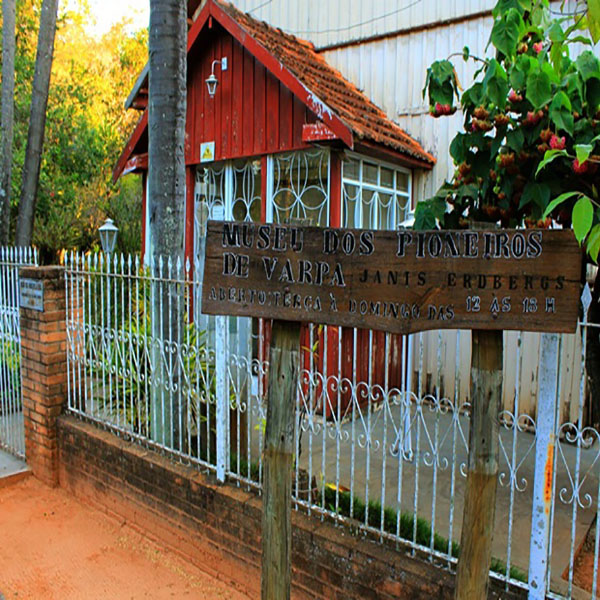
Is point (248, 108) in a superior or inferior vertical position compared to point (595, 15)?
superior

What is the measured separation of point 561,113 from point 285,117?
4.01 meters

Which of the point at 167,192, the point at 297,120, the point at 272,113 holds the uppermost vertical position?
the point at 272,113

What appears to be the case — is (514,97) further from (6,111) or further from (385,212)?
(6,111)

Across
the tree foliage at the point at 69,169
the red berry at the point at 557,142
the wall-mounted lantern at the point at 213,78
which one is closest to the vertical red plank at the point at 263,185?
the wall-mounted lantern at the point at 213,78

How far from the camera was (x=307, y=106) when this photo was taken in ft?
18.3

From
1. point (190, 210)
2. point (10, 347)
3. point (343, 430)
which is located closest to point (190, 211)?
point (190, 210)

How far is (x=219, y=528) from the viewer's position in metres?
3.56

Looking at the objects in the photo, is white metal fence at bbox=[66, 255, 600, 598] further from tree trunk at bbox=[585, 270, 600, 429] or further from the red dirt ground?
the red dirt ground

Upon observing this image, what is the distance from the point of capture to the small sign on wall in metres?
6.88

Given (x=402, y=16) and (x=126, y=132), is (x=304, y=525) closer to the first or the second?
(x=402, y=16)

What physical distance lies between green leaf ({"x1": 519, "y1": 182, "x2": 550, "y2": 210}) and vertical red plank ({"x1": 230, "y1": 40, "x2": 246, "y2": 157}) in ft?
14.7

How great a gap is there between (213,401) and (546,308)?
2.86 metres

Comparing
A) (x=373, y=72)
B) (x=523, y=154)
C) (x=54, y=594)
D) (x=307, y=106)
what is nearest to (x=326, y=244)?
(x=523, y=154)

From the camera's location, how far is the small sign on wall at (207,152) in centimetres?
688
